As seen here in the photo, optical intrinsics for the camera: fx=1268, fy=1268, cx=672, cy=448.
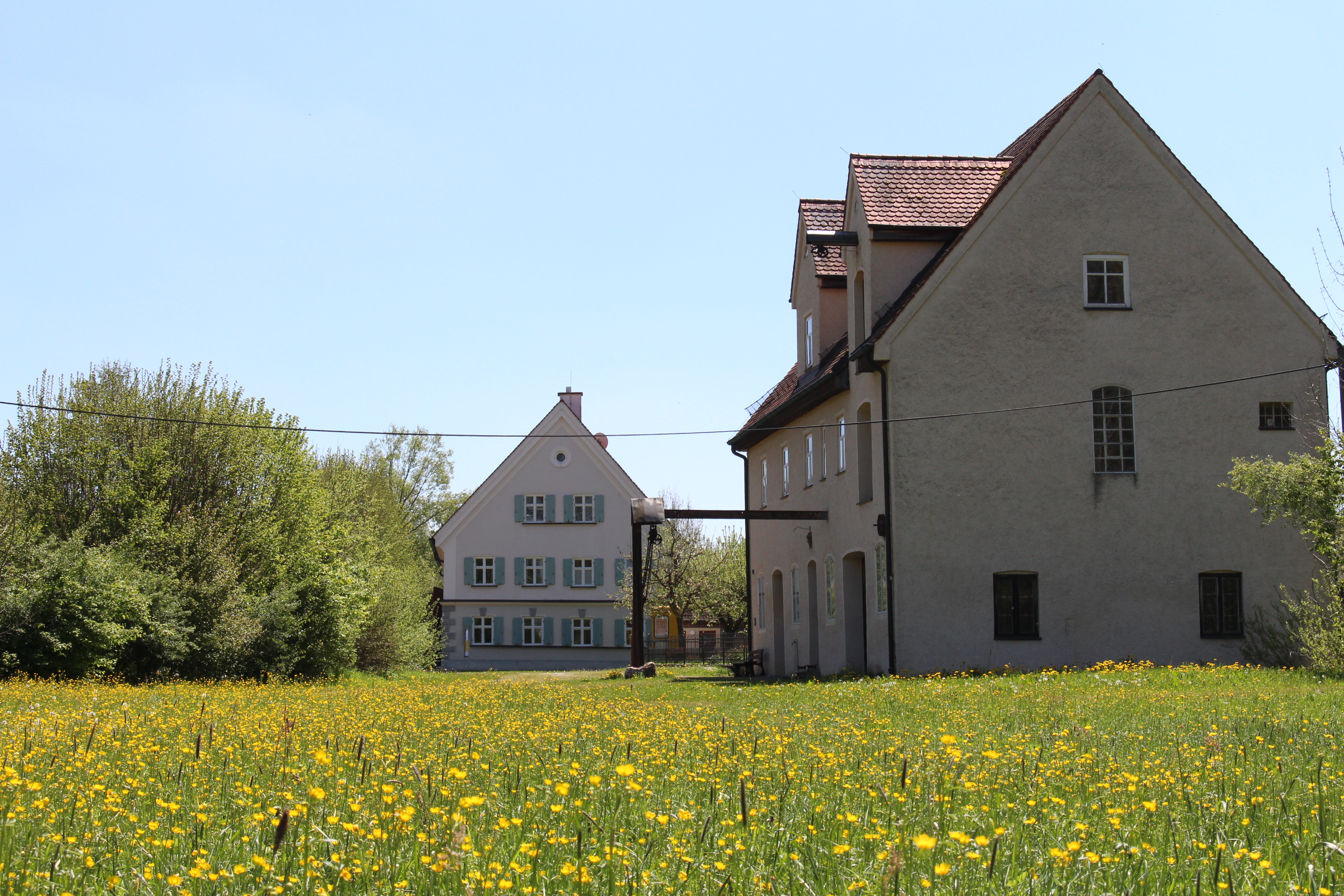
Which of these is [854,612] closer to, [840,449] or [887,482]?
[840,449]

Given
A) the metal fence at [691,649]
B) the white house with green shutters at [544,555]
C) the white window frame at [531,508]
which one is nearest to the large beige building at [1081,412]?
the white house with green shutters at [544,555]

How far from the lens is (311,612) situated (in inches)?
1361

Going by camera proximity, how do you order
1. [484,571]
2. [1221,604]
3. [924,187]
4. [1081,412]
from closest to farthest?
[1221,604] < [1081,412] < [924,187] < [484,571]

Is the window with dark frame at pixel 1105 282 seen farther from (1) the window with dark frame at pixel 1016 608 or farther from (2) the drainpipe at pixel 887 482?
(1) the window with dark frame at pixel 1016 608

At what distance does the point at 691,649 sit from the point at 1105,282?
3800 centimetres

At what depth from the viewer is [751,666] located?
111 ft

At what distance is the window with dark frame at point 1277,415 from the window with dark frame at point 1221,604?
3203 millimetres

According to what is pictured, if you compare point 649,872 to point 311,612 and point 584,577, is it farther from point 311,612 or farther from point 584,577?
point 584,577

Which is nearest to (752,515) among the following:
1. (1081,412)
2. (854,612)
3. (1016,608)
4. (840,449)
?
(840,449)

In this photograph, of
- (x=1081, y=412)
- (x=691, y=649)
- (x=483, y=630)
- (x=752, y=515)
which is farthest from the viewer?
(x=691, y=649)

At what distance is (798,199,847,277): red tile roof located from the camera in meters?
30.9

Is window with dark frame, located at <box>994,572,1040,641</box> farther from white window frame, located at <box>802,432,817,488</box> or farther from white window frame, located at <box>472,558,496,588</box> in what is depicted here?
white window frame, located at <box>472,558,496,588</box>

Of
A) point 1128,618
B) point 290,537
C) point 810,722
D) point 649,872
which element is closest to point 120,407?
point 290,537

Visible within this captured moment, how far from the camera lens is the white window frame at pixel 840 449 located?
28516mm
